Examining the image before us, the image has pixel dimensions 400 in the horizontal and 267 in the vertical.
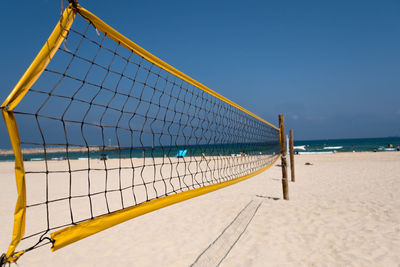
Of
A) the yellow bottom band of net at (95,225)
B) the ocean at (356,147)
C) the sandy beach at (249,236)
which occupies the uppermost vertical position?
the ocean at (356,147)

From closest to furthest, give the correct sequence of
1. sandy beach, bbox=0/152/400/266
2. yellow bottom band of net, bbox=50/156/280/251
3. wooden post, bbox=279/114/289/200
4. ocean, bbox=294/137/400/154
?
yellow bottom band of net, bbox=50/156/280/251
sandy beach, bbox=0/152/400/266
wooden post, bbox=279/114/289/200
ocean, bbox=294/137/400/154

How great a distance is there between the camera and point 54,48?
62.5 inches

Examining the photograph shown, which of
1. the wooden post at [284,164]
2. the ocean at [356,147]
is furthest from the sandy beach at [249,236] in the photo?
the ocean at [356,147]

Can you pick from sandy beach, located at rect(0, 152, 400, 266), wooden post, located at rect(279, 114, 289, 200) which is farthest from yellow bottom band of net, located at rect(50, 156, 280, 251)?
wooden post, located at rect(279, 114, 289, 200)

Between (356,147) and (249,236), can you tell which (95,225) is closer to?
(249,236)

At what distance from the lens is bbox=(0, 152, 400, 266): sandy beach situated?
298 centimetres

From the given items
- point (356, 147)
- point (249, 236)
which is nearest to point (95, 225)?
point (249, 236)

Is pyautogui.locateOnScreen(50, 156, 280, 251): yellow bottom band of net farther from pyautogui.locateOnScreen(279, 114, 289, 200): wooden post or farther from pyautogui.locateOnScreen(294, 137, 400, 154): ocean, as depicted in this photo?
pyautogui.locateOnScreen(294, 137, 400, 154): ocean

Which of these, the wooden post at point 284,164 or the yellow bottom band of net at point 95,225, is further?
the wooden post at point 284,164

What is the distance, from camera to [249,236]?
362cm

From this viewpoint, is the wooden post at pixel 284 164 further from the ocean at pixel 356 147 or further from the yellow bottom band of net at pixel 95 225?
the ocean at pixel 356 147

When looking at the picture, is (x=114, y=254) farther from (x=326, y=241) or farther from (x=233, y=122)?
(x=233, y=122)

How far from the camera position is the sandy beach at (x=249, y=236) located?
2977mm

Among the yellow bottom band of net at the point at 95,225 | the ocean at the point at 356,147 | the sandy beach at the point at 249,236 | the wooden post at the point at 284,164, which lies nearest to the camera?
the yellow bottom band of net at the point at 95,225
